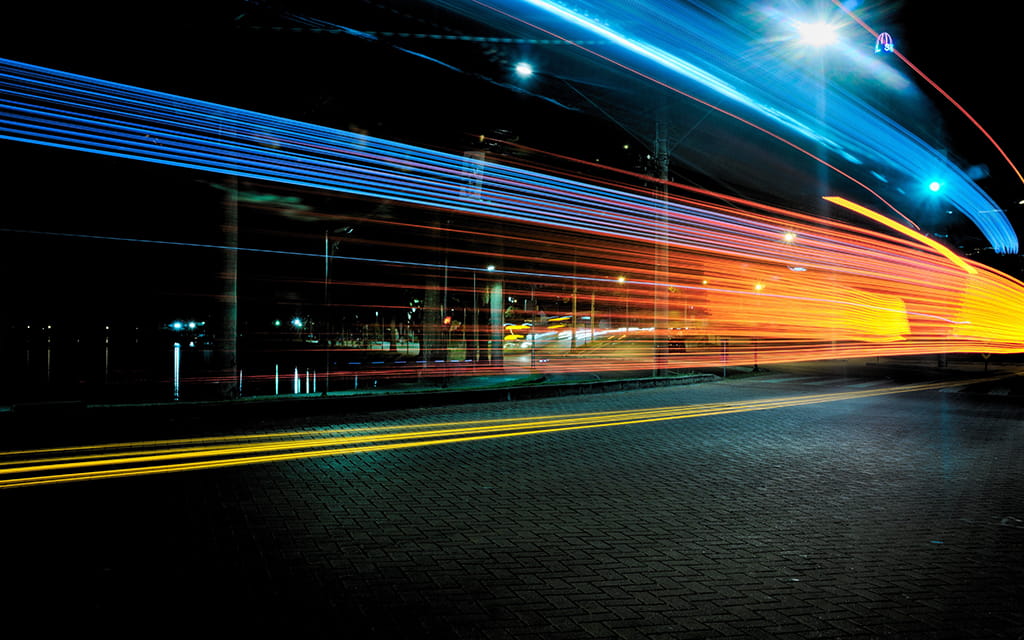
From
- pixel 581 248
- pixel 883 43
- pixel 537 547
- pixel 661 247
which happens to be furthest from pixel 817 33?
pixel 537 547

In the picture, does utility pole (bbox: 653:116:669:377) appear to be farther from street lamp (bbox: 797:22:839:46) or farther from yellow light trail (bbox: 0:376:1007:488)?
yellow light trail (bbox: 0:376:1007:488)

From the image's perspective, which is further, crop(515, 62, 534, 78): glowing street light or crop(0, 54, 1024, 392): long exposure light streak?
crop(515, 62, 534, 78): glowing street light

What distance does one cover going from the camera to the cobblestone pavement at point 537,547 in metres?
3.98

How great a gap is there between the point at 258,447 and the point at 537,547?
572 cm

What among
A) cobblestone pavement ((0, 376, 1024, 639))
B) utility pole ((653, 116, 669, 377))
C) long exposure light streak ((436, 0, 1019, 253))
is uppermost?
long exposure light streak ((436, 0, 1019, 253))

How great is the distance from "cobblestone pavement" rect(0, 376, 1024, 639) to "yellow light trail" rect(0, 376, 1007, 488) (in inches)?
25.0

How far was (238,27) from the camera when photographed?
11.9 meters

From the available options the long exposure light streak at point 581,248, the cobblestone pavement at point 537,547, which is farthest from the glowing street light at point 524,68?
the cobblestone pavement at point 537,547

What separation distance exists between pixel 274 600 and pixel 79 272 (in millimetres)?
29515

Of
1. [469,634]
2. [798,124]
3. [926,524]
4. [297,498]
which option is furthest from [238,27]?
[798,124]

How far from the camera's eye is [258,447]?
9.61m

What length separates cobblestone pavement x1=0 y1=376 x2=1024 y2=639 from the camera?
3.98 meters

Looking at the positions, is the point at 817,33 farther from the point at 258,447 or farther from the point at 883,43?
the point at 258,447

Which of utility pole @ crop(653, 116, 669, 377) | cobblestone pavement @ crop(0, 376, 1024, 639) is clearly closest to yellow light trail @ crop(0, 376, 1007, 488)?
cobblestone pavement @ crop(0, 376, 1024, 639)
